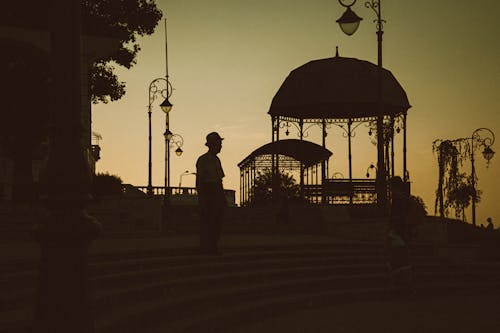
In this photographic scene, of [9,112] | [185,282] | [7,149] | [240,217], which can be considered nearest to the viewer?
[185,282]

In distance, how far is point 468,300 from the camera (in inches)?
544

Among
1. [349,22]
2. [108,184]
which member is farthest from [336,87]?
[108,184]

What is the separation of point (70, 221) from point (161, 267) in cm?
641

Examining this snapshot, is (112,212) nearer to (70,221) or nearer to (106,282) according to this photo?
(106,282)

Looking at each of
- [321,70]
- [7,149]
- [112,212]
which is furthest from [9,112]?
[321,70]

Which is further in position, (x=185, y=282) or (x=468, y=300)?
(x=468, y=300)

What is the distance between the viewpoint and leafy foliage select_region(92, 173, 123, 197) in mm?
34906

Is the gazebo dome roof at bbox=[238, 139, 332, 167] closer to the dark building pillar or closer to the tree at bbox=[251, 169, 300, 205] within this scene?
the tree at bbox=[251, 169, 300, 205]

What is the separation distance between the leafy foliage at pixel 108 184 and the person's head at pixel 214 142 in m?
21.1

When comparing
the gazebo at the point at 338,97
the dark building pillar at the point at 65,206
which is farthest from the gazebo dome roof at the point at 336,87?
the dark building pillar at the point at 65,206

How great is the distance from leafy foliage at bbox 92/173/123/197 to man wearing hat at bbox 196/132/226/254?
21.0 meters

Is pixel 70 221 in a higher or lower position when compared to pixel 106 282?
higher

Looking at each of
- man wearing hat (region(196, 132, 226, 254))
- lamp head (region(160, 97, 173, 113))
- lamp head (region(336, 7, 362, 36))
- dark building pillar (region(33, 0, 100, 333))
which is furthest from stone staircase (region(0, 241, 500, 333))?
lamp head (region(160, 97, 173, 113))

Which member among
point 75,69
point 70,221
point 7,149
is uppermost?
point 7,149
